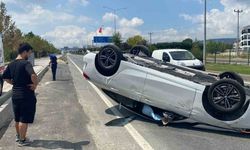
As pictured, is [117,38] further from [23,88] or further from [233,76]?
[23,88]

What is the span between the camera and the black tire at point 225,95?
7830mm

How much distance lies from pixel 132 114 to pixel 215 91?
280 cm

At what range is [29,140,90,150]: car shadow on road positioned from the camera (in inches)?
267

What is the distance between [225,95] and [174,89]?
1099 millimetres

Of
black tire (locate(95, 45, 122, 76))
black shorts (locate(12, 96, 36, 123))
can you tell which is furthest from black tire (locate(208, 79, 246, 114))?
black shorts (locate(12, 96, 36, 123))

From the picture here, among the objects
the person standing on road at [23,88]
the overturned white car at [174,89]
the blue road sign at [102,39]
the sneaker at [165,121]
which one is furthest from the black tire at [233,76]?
the blue road sign at [102,39]

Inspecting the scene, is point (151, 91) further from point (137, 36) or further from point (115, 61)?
point (137, 36)

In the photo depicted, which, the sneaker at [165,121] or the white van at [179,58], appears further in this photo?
the white van at [179,58]

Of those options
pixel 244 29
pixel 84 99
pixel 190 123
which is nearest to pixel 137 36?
pixel 84 99

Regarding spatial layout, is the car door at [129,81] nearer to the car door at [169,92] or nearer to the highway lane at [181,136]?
the car door at [169,92]

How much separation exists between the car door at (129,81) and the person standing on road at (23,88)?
9.38 feet

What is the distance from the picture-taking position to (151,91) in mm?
8789

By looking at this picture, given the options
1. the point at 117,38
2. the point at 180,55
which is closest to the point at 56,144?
the point at 180,55

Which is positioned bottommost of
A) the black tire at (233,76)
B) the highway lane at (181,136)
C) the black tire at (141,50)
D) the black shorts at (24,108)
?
the highway lane at (181,136)
